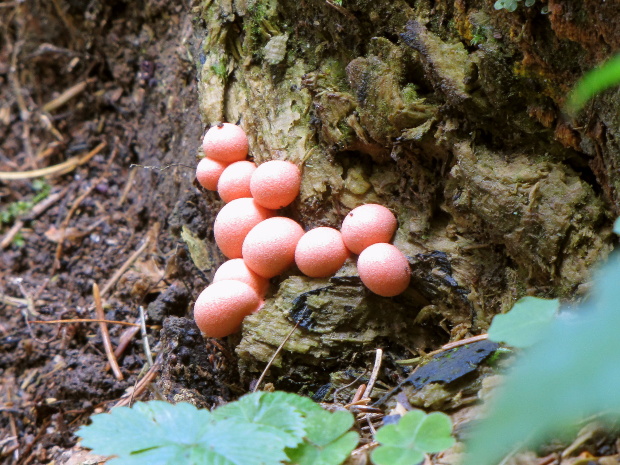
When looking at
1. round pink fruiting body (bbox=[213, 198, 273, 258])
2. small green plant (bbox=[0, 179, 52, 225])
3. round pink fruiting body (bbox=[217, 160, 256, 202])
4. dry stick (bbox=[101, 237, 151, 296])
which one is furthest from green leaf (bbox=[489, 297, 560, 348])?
small green plant (bbox=[0, 179, 52, 225])

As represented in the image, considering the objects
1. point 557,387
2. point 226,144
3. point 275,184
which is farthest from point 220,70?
point 557,387

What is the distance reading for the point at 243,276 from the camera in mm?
2643

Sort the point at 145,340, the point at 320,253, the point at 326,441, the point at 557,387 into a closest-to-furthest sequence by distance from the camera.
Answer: the point at 557,387 → the point at 326,441 → the point at 320,253 → the point at 145,340

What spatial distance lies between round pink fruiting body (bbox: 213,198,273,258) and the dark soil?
1.45ft

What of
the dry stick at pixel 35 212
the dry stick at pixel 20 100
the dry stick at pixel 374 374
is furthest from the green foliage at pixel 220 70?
the dry stick at pixel 20 100

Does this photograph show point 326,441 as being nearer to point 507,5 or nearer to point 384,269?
point 384,269

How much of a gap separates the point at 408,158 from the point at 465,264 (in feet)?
1.82

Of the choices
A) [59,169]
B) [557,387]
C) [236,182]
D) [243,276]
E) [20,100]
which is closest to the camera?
[557,387]

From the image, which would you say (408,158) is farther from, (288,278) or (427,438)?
(427,438)

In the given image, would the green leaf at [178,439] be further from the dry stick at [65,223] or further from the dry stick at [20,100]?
the dry stick at [20,100]

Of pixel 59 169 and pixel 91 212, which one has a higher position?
pixel 59 169

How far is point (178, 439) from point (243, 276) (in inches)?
47.3

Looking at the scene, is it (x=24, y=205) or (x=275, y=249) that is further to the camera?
(x=24, y=205)

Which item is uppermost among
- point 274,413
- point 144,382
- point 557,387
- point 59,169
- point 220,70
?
point 220,70
